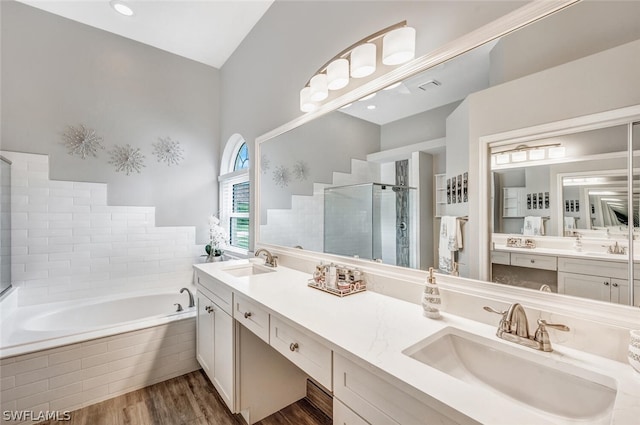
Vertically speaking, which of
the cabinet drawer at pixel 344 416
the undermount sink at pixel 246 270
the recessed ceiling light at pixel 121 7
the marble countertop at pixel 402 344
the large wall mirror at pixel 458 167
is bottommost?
the cabinet drawer at pixel 344 416

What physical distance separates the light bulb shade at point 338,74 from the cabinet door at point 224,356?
1.51 meters

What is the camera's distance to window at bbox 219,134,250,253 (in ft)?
10.4

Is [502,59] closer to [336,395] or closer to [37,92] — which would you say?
[336,395]

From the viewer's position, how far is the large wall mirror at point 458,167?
2.67 ft

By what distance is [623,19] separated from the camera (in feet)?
2.54

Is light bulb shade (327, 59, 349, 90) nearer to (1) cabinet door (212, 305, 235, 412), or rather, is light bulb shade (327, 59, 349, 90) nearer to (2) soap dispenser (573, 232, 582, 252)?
(2) soap dispenser (573, 232, 582, 252)

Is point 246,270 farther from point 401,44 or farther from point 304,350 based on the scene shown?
point 401,44

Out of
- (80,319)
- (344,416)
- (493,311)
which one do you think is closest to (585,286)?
(493,311)

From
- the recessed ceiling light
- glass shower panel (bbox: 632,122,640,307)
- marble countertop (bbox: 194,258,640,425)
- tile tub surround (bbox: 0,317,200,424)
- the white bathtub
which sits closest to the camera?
marble countertop (bbox: 194,258,640,425)

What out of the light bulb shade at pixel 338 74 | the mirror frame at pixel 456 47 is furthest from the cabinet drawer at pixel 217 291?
the light bulb shade at pixel 338 74

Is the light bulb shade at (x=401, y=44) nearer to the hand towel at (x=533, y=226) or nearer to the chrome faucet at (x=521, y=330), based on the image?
the hand towel at (x=533, y=226)

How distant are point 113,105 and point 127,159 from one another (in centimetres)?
55

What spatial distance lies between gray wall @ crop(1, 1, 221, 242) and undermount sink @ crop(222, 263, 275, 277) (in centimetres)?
139

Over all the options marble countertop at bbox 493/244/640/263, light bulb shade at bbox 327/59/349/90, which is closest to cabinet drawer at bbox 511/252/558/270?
marble countertop at bbox 493/244/640/263
